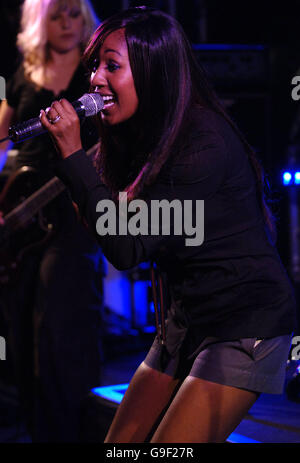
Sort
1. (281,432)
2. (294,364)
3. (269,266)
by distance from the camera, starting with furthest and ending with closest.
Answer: (294,364) → (281,432) → (269,266)

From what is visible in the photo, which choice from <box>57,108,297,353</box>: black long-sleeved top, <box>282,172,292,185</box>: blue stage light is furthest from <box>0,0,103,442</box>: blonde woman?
<box>57,108,297,353</box>: black long-sleeved top

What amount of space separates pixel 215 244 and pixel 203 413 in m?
0.44

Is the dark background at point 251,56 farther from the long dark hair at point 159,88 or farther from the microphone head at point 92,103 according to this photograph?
the microphone head at point 92,103

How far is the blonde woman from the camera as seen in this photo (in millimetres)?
3096

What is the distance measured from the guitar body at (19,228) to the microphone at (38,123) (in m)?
1.35

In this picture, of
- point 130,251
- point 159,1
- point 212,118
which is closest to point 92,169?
point 130,251

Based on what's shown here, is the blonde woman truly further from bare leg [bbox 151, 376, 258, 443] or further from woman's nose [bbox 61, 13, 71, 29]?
bare leg [bbox 151, 376, 258, 443]

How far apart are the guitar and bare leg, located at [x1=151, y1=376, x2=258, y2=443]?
1.60 metres

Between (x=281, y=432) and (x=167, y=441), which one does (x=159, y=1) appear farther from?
(x=167, y=441)

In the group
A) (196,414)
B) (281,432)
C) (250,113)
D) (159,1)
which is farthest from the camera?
(159,1)

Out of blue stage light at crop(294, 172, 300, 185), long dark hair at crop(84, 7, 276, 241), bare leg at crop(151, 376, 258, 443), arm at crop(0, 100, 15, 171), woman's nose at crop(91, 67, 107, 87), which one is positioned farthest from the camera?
arm at crop(0, 100, 15, 171)

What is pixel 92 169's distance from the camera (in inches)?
67.4

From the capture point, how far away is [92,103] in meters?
1.79

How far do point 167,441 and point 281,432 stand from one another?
0.96m
